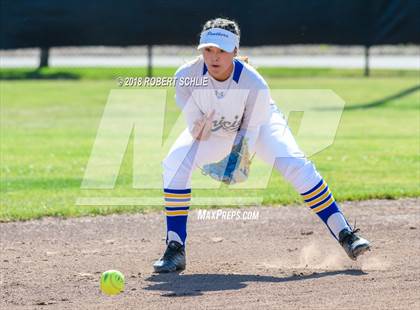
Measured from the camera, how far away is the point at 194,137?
6.96 meters

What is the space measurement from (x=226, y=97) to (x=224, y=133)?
0.32 metres

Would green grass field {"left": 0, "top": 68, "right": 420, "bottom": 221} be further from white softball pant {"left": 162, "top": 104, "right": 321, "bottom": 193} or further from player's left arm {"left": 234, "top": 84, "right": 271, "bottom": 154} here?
player's left arm {"left": 234, "top": 84, "right": 271, "bottom": 154}

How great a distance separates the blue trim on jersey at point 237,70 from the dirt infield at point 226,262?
1.49 meters

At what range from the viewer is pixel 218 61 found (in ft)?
22.3

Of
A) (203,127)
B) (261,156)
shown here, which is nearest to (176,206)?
(203,127)

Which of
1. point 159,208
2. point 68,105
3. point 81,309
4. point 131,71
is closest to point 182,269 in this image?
point 81,309

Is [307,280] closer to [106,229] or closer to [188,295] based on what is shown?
[188,295]

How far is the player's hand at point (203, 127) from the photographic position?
6895mm

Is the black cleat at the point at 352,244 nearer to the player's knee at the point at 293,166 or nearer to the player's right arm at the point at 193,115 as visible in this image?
the player's knee at the point at 293,166

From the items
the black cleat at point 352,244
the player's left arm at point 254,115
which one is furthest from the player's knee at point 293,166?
the black cleat at point 352,244

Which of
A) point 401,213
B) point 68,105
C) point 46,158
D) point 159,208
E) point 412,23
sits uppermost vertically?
point 68,105

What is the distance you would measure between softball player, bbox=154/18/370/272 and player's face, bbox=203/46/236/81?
0.4 inches

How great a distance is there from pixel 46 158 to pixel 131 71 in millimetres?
14386

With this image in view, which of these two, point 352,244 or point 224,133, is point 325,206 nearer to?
point 352,244
